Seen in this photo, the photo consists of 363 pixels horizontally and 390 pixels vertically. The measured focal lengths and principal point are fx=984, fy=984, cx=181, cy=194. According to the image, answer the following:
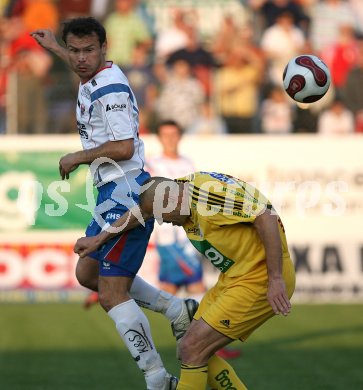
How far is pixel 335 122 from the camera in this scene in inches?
639

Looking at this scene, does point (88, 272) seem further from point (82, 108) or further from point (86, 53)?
point (86, 53)

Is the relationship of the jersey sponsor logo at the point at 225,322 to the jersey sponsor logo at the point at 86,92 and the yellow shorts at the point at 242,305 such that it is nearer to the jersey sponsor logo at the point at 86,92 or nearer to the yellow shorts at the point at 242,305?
the yellow shorts at the point at 242,305

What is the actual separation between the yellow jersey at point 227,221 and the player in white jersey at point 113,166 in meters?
0.74

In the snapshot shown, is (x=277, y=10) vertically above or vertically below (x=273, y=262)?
above

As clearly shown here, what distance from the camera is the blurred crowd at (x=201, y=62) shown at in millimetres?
16016

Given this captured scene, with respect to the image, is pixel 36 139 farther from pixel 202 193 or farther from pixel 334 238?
pixel 202 193

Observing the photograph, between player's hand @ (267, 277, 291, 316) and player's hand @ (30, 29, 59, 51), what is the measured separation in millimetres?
2895

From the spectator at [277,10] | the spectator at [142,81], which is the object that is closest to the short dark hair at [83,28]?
the spectator at [142,81]

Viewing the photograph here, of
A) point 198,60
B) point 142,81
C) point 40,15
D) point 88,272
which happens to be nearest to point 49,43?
point 88,272

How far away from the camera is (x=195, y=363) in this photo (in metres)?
6.00

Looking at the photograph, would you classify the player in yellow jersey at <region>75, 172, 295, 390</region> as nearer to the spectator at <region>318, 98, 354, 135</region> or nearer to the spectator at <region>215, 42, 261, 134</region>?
the spectator at <region>215, 42, 261, 134</region>

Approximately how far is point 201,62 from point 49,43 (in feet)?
30.1

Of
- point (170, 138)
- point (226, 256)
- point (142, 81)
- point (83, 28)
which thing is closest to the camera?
point (226, 256)

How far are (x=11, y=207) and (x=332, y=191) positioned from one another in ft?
15.3
